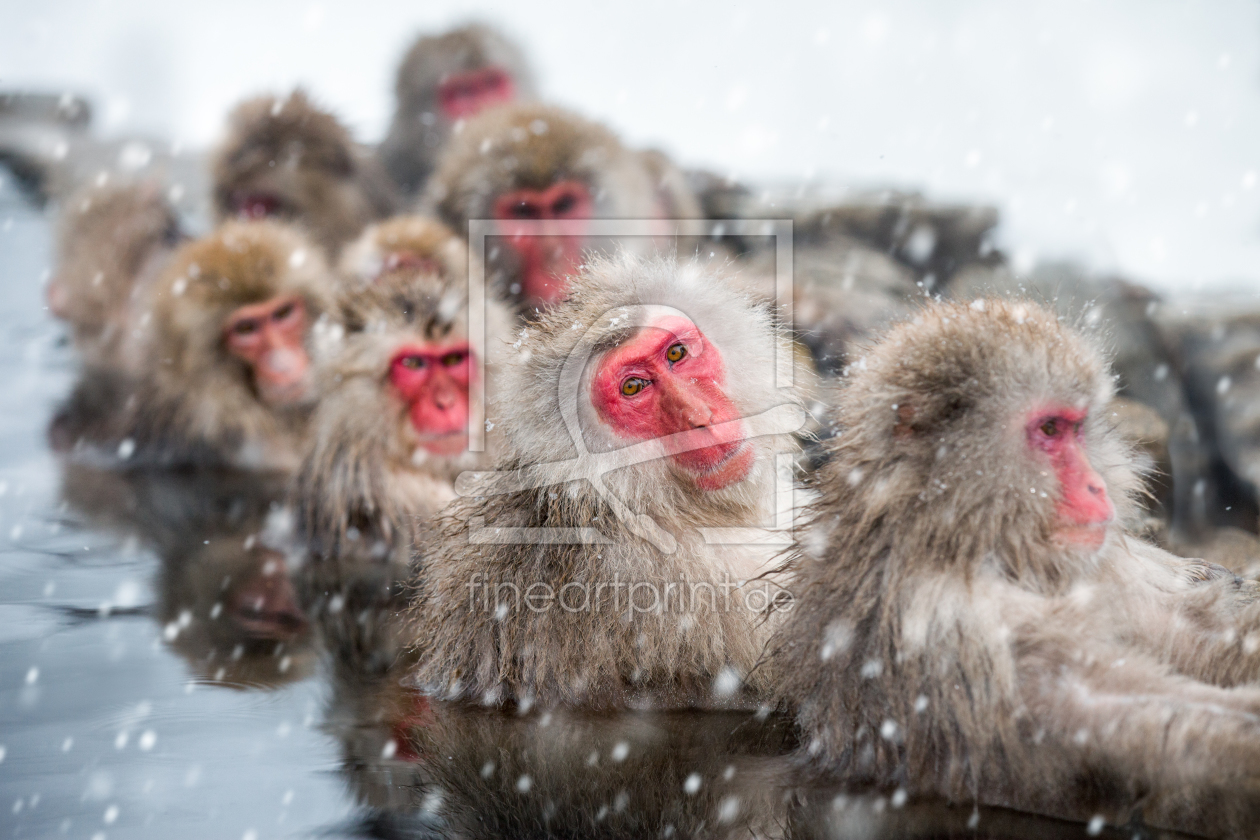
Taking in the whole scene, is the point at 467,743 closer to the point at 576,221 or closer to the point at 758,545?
the point at 758,545

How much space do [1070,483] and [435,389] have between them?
2762mm

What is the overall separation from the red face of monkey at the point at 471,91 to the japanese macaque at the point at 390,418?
3529 millimetres

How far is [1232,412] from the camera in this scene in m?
4.43

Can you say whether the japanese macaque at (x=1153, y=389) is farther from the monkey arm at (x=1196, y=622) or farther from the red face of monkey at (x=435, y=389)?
the red face of monkey at (x=435, y=389)

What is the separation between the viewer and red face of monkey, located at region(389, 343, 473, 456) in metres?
4.41

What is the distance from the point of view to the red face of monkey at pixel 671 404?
2.53 m

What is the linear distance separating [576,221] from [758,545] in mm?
3445

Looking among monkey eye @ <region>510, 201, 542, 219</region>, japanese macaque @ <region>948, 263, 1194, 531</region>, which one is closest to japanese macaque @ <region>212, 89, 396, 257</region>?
monkey eye @ <region>510, 201, 542, 219</region>

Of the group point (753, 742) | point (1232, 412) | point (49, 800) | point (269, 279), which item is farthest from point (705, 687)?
point (269, 279)

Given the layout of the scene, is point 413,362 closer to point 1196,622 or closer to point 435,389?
point 435,389

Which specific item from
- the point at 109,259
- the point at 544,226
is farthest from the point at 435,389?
the point at 109,259

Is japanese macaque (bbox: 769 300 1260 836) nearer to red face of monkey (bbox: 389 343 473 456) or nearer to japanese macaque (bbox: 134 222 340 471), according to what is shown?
red face of monkey (bbox: 389 343 473 456)

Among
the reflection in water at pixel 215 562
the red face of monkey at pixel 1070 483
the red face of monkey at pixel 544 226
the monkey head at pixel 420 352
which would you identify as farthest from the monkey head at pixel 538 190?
the red face of monkey at pixel 1070 483

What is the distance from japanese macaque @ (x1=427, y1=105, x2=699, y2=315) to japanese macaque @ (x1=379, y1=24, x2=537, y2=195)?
170 centimetres
